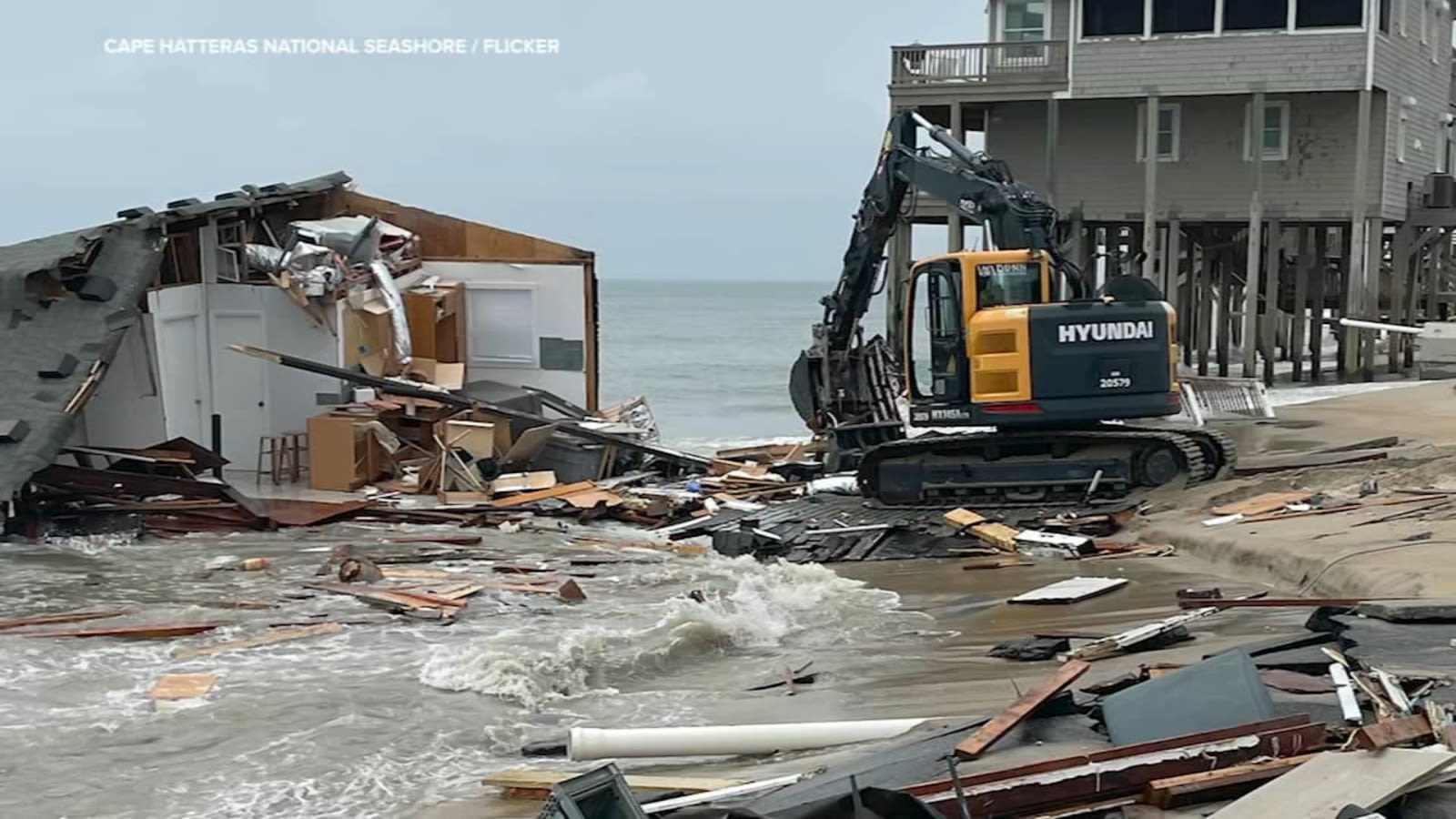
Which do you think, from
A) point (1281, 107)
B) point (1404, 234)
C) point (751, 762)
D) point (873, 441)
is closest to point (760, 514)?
point (873, 441)

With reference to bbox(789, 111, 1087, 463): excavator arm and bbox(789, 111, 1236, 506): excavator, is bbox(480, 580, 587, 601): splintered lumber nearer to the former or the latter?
bbox(789, 111, 1236, 506): excavator

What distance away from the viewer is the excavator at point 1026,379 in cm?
1680

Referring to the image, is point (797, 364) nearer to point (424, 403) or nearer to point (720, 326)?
point (424, 403)

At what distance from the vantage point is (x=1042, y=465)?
17.1m

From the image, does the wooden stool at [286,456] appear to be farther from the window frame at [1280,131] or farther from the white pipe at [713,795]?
the window frame at [1280,131]

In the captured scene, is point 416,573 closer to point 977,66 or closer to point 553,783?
point 553,783

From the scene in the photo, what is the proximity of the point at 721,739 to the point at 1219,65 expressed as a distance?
81.1ft

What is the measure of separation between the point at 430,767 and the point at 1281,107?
2618 cm

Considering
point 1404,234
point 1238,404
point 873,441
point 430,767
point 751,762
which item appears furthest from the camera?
point 1404,234

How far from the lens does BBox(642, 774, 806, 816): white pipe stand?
22.8 ft

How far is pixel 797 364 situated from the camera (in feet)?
68.3

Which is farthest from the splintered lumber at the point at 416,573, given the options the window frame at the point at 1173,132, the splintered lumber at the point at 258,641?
the window frame at the point at 1173,132

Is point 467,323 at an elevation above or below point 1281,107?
below

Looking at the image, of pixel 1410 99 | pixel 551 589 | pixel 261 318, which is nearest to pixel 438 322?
pixel 261 318
